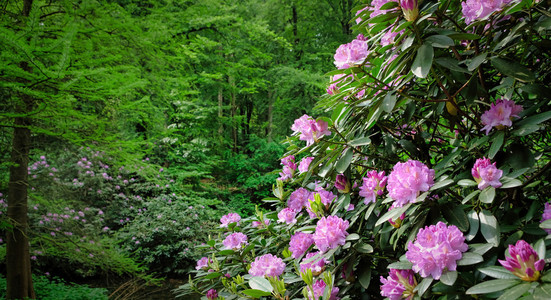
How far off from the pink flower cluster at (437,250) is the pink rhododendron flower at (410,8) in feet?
1.61

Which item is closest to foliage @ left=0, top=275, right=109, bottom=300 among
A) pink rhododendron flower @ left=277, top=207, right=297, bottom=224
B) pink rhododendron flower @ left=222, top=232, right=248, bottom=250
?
pink rhododendron flower @ left=222, top=232, right=248, bottom=250

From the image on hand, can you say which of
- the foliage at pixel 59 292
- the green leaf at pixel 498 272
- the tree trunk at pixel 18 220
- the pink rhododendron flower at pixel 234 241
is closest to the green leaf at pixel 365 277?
the green leaf at pixel 498 272

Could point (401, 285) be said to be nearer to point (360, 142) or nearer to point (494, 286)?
point (494, 286)

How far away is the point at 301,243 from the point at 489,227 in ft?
2.00

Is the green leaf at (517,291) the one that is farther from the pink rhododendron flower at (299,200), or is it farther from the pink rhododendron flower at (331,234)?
the pink rhododendron flower at (299,200)

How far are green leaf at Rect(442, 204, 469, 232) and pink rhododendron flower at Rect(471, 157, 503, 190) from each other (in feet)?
0.24

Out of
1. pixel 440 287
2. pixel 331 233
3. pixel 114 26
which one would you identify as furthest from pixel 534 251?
pixel 114 26

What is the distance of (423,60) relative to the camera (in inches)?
28.4

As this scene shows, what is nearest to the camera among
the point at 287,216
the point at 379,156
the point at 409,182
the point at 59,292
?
the point at 409,182

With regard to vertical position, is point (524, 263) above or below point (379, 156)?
below

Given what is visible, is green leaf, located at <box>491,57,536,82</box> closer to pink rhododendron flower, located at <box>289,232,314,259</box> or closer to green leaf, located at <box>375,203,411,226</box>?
green leaf, located at <box>375,203,411,226</box>

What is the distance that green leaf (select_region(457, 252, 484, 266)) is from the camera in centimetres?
62

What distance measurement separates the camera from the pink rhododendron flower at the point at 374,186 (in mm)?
909

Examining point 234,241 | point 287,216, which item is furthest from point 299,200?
point 234,241
